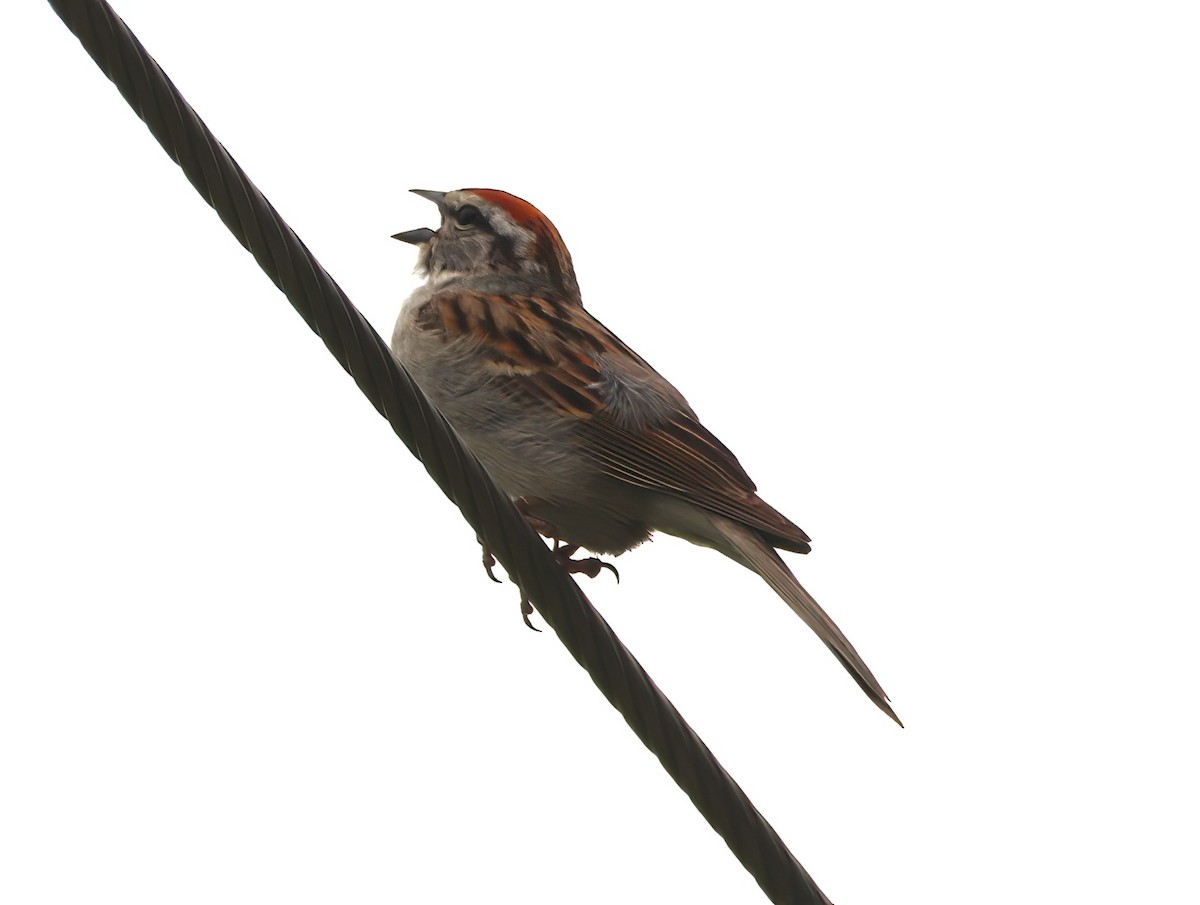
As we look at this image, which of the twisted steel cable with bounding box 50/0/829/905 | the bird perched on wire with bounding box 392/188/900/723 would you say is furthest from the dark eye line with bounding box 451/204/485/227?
the twisted steel cable with bounding box 50/0/829/905

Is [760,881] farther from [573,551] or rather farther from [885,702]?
[573,551]

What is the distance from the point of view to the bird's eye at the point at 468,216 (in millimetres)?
7020

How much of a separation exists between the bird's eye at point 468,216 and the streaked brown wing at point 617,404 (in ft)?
2.09

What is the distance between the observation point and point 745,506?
5793 mm

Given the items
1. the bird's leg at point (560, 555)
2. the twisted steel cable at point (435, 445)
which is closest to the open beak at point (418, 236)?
the bird's leg at point (560, 555)

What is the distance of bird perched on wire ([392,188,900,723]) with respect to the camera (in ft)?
19.1

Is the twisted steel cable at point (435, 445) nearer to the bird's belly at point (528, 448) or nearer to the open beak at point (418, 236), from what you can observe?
the bird's belly at point (528, 448)

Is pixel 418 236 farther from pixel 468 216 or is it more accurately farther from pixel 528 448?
pixel 528 448

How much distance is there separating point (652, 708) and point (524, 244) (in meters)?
3.22

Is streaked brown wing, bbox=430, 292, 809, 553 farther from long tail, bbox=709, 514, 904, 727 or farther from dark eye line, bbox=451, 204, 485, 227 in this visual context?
dark eye line, bbox=451, 204, 485, 227

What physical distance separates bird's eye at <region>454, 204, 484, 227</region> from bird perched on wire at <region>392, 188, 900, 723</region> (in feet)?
1.91

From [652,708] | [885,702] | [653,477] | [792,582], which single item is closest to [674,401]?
[653,477]

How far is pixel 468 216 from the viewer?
23.1 feet

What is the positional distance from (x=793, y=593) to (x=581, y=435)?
3.42ft
